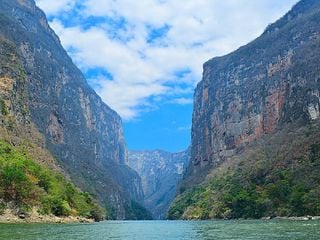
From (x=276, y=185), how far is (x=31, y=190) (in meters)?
65.0

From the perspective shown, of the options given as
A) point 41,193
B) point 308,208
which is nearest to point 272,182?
point 308,208

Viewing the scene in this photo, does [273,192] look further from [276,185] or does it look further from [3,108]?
[3,108]

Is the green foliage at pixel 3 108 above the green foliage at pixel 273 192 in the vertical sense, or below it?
above

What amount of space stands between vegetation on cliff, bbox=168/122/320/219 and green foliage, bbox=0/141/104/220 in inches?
1787

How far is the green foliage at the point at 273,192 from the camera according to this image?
4776 inches

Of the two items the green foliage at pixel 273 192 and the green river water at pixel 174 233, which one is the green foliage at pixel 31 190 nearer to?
the green river water at pixel 174 233

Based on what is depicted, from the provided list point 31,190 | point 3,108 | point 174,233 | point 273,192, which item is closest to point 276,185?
point 273,192

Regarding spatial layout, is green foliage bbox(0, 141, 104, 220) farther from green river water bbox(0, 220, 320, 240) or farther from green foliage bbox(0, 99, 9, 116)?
green foliage bbox(0, 99, 9, 116)

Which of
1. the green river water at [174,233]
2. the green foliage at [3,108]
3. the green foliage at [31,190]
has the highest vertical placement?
the green foliage at [3,108]

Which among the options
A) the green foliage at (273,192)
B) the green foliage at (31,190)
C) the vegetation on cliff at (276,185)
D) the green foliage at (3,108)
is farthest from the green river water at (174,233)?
the green foliage at (3,108)

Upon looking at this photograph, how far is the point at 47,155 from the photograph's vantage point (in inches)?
7771

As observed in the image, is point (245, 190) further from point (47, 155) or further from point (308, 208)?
point (47, 155)

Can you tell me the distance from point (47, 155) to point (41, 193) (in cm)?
8544

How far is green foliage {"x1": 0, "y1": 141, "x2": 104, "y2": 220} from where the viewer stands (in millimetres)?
103375
